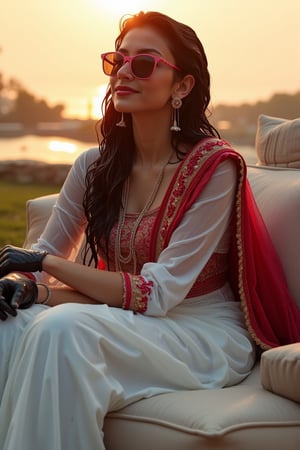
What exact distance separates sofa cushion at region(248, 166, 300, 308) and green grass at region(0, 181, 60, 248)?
3.47 metres

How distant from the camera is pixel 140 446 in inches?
88.8

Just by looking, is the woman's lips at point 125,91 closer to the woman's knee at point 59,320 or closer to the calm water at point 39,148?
the woman's knee at point 59,320

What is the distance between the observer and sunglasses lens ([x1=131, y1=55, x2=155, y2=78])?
9.04 ft

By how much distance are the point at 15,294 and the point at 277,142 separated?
110 cm

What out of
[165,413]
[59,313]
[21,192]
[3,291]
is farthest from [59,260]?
[21,192]

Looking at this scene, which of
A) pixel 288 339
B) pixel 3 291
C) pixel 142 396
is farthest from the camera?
pixel 288 339

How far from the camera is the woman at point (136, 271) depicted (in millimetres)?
2250

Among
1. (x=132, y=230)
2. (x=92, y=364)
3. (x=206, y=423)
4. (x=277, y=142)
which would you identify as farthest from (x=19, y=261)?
(x=277, y=142)

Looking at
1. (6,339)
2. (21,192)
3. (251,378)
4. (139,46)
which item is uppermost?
(139,46)

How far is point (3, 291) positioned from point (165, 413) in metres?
0.58

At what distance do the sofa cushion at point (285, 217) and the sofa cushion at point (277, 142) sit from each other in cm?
12

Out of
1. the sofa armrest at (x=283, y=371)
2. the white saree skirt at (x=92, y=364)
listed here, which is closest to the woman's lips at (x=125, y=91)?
the white saree skirt at (x=92, y=364)

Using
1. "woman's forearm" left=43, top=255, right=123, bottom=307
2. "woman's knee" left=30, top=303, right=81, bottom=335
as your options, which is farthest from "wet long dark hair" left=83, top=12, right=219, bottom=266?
"woman's knee" left=30, top=303, right=81, bottom=335

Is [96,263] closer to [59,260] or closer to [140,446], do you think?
[59,260]
